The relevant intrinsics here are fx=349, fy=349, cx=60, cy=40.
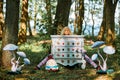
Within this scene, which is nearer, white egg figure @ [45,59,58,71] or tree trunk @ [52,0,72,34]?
white egg figure @ [45,59,58,71]

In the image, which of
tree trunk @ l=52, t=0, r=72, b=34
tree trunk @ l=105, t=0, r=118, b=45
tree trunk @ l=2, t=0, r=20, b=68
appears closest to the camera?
tree trunk @ l=2, t=0, r=20, b=68

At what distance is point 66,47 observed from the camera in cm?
1353

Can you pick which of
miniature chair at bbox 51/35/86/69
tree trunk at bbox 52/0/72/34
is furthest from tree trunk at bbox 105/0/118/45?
miniature chair at bbox 51/35/86/69

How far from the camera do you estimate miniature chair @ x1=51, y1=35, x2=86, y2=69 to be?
13.5m

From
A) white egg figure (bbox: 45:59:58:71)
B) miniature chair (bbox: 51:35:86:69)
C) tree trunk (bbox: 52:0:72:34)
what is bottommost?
white egg figure (bbox: 45:59:58:71)

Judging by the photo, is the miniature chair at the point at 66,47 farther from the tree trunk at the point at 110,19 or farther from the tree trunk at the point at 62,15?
the tree trunk at the point at 110,19

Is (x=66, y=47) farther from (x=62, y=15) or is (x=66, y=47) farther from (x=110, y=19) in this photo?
(x=110, y=19)

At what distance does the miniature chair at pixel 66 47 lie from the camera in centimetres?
1350

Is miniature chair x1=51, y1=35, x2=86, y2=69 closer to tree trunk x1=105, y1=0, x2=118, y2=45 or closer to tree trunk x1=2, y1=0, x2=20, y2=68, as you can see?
tree trunk x1=2, y1=0, x2=20, y2=68

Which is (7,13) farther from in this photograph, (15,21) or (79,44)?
(79,44)

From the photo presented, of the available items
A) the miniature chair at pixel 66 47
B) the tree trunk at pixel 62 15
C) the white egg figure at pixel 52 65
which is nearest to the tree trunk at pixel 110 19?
the tree trunk at pixel 62 15

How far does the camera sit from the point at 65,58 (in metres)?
13.6

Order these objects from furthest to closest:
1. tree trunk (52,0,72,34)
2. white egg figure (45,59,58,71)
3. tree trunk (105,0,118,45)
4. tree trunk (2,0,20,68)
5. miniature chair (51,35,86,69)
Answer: tree trunk (105,0,118,45), tree trunk (52,0,72,34), miniature chair (51,35,86,69), tree trunk (2,0,20,68), white egg figure (45,59,58,71)

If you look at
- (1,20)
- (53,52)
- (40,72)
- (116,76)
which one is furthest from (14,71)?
(1,20)
